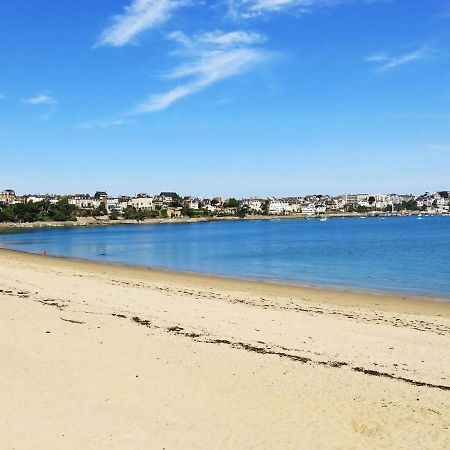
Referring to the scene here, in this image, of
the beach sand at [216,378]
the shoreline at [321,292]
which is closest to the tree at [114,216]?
the shoreline at [321,292]

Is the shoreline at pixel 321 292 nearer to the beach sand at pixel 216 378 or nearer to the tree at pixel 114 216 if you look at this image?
the beach sand at pixel 216 378

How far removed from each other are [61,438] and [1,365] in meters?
3.42

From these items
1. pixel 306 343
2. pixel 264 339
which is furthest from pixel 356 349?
pixel 264 339

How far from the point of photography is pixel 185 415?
7.65m

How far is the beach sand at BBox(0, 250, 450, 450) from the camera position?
23.0 feet

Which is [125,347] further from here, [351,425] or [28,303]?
[28,303]

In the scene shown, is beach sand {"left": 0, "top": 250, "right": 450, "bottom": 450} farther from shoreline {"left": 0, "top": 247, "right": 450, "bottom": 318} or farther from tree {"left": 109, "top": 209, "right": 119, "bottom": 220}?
tree {"left": 109, "top": 209, "right": 119, "bottom": 220}

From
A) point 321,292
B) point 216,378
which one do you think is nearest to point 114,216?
point 321,292

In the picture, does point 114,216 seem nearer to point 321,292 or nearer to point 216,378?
point 321,292

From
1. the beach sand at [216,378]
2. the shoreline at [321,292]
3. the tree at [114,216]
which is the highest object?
the tree at [114,216]

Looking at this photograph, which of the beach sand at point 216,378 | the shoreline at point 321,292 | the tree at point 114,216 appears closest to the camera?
the beach sand at point 216,378

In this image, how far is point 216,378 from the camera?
9.40 metres

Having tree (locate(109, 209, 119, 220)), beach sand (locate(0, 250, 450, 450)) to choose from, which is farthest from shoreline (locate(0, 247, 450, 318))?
tree (locate(109, 209, 119, 220))

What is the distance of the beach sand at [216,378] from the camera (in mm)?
7000
